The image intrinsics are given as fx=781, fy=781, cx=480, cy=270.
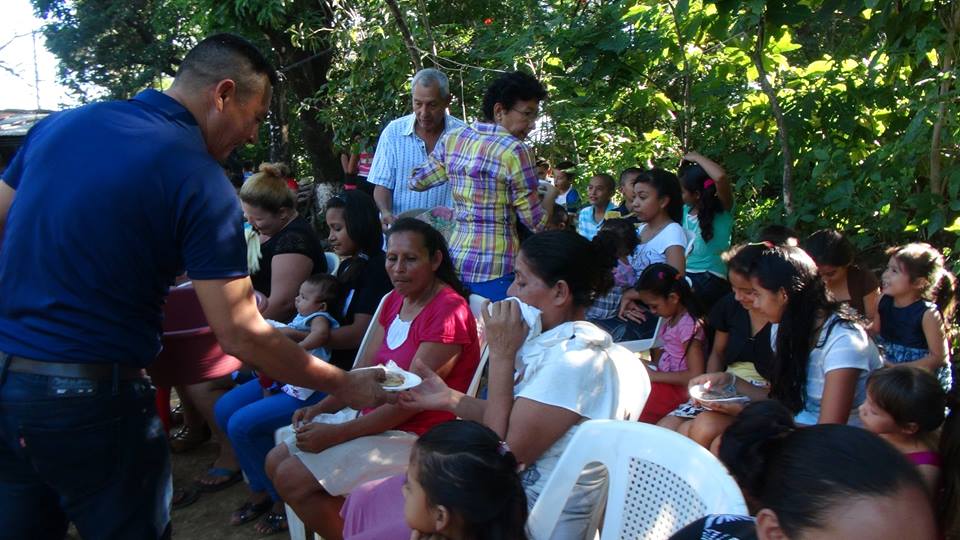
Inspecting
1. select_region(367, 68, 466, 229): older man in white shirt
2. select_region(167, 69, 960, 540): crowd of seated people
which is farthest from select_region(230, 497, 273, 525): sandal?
select_region(367, 68, 466, 229): older man in white shirt

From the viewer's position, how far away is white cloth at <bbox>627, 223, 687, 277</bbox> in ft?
14.1

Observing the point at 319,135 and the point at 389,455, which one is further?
the point at 319,135

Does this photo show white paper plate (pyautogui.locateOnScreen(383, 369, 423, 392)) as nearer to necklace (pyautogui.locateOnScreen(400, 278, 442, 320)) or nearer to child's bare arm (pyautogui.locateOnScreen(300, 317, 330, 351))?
necklace (pyautogui.locateOnScreen(400, 278, 442, 320))

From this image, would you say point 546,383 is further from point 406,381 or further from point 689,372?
point 689,372

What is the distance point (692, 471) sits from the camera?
6.41 feet

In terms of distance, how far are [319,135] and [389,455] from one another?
8.44 metres

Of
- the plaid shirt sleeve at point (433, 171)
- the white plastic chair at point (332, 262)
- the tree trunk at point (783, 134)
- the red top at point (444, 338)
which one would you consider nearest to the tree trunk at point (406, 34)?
the plaid shirt sleeve at point (433, 171)

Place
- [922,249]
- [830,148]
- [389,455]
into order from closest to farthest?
[389,455] < [922,249] < [830,148]

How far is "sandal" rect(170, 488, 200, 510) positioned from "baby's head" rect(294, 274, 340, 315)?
3.70 ft

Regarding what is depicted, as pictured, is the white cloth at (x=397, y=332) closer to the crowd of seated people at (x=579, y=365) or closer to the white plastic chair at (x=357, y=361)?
the crowd of seated people at (x=579, y=365)

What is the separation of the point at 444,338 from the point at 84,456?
1292mm

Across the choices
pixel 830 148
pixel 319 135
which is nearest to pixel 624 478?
pixel 830 148

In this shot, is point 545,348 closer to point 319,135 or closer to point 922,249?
point 922,249

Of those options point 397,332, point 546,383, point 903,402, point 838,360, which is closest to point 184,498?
point 397,332
